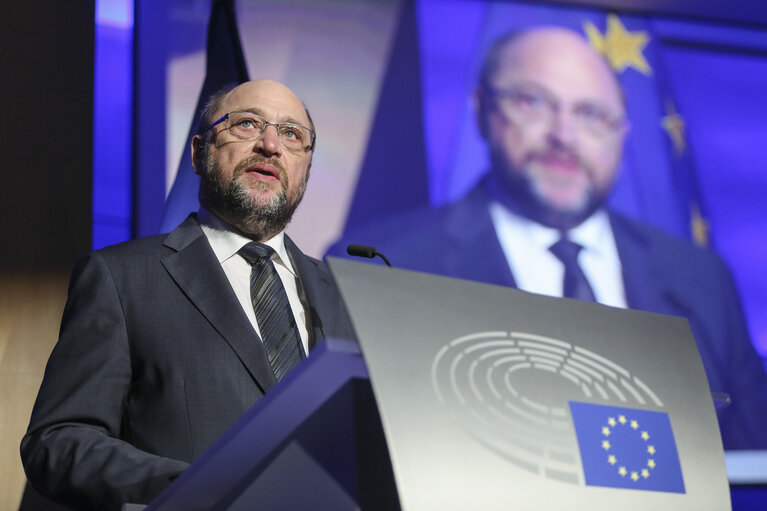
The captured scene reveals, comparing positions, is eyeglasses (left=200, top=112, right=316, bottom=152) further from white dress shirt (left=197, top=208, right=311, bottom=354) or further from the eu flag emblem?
the eu flag emblem

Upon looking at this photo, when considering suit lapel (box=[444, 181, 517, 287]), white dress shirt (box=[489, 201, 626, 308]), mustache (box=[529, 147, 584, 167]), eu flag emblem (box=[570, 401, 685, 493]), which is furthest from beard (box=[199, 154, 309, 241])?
mustache (box=[529, 147, 584, 167])

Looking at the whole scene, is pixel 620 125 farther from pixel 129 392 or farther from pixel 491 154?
pixel 129 392

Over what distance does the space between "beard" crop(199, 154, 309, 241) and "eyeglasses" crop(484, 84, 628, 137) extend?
1641 mm

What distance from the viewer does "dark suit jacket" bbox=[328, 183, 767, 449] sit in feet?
10.4

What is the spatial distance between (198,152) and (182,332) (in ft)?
2.01

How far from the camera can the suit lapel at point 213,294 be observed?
1.60m

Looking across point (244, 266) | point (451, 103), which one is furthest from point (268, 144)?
point (451, 103)

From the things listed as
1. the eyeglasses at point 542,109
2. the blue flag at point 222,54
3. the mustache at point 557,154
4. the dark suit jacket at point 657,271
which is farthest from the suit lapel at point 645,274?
the blue flag at point 222,54

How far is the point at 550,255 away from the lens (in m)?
3.27

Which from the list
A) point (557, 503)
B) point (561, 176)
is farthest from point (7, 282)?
point (561, 176)

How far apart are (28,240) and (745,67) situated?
3.15m

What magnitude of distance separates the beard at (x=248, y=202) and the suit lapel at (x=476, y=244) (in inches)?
50.9

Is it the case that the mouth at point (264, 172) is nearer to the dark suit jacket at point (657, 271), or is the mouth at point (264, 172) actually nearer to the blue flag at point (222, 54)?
the blue flag at point (222, 54)

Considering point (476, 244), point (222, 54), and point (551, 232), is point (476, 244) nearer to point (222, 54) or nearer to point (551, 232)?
point (551, 232)
